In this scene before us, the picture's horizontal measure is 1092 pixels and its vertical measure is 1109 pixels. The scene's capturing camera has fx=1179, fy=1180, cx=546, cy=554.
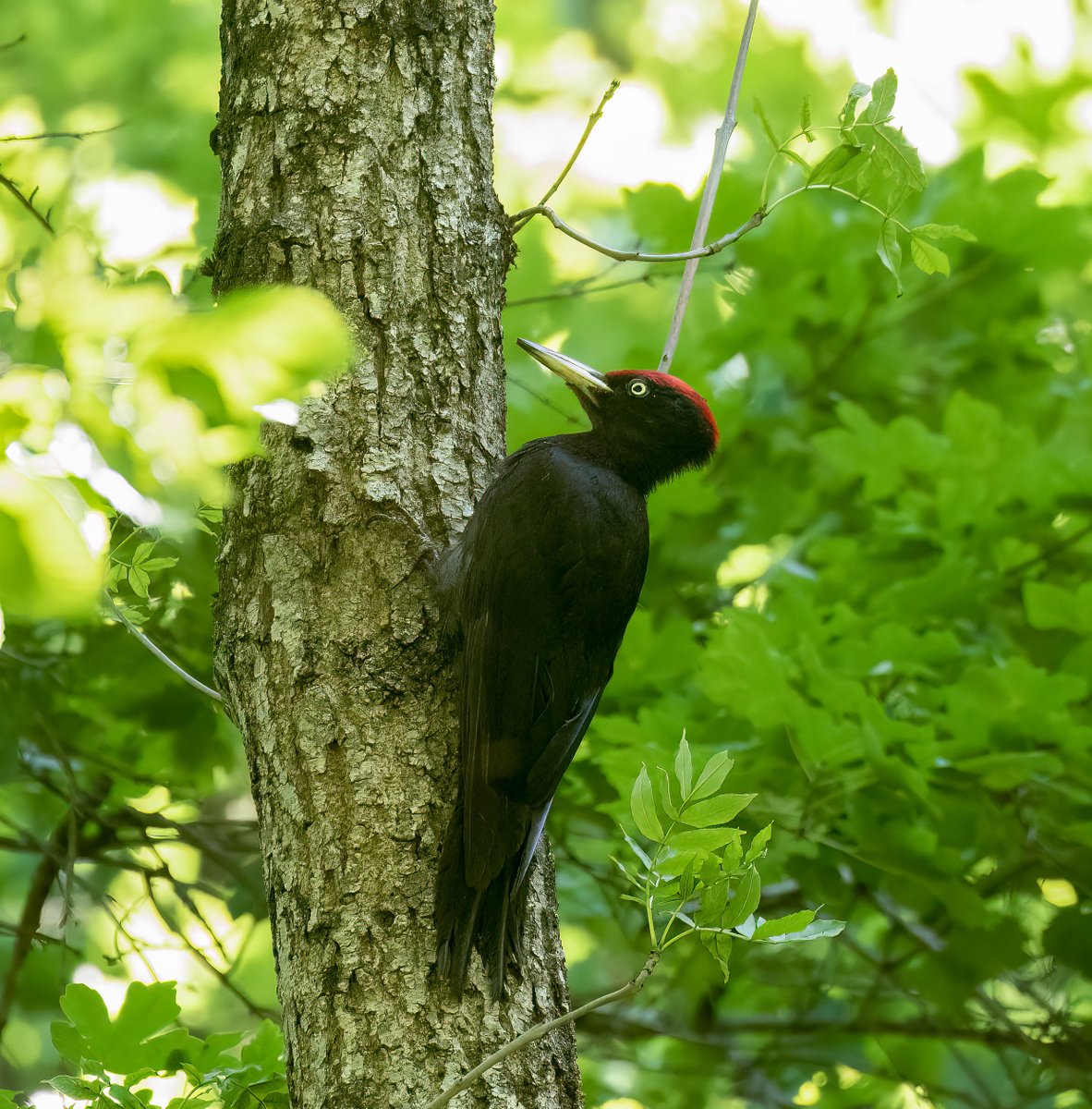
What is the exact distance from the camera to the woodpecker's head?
9.37 ft

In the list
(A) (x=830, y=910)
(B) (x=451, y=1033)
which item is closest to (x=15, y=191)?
(B) (x=451, y=1033)

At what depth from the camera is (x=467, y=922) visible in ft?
5.93

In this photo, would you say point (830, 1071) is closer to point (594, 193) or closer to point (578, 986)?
point (578, 986)

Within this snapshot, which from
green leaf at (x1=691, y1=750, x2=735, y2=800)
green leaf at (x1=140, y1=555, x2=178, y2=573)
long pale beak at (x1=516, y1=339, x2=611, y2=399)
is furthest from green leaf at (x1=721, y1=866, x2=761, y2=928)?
long pale beak at (x1=516, y1=339, x2=611, y2=399)

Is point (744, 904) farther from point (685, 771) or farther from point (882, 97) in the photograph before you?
point (882, 97)

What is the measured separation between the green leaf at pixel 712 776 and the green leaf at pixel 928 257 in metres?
1.03

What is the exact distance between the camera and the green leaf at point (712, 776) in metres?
1.47

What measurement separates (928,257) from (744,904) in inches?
48.7

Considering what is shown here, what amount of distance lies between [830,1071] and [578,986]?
1.40 m

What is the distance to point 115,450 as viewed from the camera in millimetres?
771

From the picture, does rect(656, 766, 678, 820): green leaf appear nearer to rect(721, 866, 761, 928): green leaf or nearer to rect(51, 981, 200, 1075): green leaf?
rect(721, 866, 761, 928): green leaf

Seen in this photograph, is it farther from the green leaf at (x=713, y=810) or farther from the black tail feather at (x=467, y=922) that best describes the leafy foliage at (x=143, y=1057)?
the green leaf at (x=713, y=810)

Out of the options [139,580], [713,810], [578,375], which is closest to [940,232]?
[578,375]

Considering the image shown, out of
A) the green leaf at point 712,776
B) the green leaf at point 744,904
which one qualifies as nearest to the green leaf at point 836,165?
the green leaf at point 712,776
